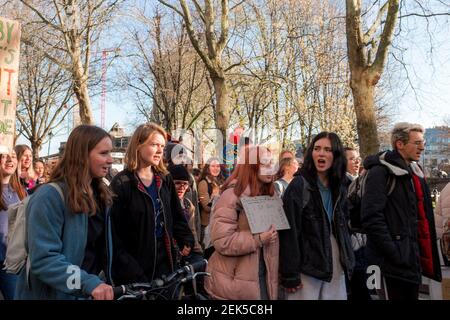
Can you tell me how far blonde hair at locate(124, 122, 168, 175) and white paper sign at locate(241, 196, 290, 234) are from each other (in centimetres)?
74

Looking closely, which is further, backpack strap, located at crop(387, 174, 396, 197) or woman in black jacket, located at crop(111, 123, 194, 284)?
backpack strap, located at crop(387, 174, 396, 197)

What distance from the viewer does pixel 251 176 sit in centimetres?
397

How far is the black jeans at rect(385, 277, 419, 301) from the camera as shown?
161 inches

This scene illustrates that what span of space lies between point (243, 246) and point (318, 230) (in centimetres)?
59

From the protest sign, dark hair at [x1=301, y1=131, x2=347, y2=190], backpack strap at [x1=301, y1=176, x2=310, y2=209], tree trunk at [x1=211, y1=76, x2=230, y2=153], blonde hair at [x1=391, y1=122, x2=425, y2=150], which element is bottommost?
backpack strap at [x1=301, y1=176, x2=310, y2=209]

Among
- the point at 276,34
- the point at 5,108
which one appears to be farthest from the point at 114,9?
the point at 5,108

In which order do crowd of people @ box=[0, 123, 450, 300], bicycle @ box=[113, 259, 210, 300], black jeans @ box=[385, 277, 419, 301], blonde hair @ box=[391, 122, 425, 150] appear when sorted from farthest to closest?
blonde hair @ box=[391, 122, 425, 150] < black jeans @ box=[385, 277, 419, 301] < crowd of people @ box=[0, 123, 450, 300] < bicycle @ box=[113, 259, 210, 300]

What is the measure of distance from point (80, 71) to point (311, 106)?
13.7 m

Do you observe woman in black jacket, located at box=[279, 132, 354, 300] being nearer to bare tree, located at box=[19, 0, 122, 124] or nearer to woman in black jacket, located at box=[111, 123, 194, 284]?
woman in black jacket, located at box=[111, 123, 194, 284]

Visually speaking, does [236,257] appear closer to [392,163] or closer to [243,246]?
[243,246]

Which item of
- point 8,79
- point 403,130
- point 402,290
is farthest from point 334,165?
point 8,79

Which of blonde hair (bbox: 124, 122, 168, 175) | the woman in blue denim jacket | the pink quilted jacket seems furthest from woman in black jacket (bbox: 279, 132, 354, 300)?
the woman in blue denim jacket

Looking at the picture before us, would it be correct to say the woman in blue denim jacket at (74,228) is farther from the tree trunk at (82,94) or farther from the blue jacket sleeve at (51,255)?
the tree trunk at (82,94)
